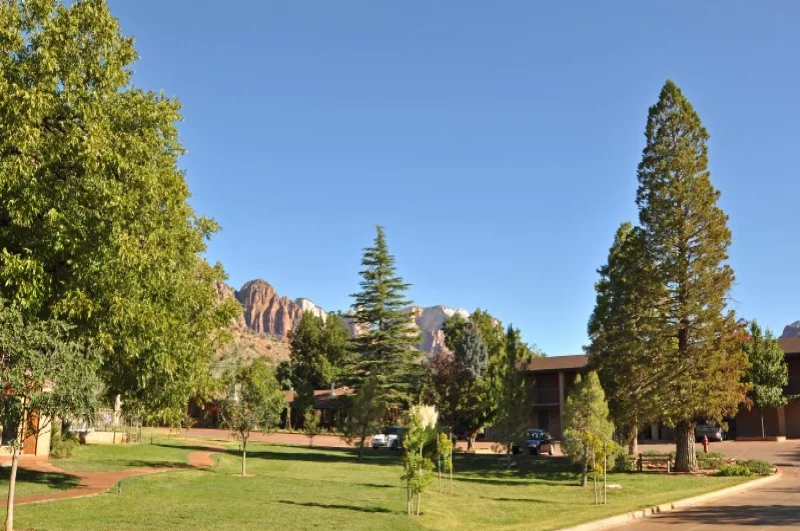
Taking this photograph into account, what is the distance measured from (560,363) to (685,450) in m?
31.3

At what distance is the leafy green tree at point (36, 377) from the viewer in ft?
40.5

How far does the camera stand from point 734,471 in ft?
102

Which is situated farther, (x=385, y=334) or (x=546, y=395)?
(x=546, y=395)

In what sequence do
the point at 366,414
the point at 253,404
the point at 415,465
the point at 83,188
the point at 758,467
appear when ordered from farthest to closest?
1. the point at 366,414
2. the point at 253,404
3. the point at 758,467
4. the point at 415,465
5. the point at 83,188

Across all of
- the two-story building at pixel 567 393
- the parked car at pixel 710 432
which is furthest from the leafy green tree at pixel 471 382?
the parked car at pixel 710 432

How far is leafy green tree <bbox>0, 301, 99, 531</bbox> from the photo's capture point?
12.4 m

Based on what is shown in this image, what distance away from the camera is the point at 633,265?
117 ft

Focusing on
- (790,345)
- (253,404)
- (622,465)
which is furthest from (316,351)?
(622,465)

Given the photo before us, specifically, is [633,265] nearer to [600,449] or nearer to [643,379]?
[643,379]

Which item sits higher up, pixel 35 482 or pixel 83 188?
pixel 83 188

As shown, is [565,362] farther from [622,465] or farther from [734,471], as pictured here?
[734,471]

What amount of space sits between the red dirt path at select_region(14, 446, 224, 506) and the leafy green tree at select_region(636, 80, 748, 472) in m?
21.8

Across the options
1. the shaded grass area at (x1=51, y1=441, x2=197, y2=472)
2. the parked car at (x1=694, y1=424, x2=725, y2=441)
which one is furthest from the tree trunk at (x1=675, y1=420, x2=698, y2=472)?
the shaded grass area at (x1=51, y1=441, x2=197, y2=472)

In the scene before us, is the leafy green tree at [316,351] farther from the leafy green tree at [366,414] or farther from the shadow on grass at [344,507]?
the shadow on grass at [344,507]
